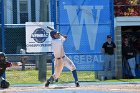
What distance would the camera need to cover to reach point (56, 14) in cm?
2030

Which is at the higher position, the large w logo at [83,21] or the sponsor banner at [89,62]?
the large w logo at [83,21]

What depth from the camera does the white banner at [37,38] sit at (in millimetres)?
20000

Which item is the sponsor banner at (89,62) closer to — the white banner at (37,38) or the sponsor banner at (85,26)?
the sponsor banner at (85,26)

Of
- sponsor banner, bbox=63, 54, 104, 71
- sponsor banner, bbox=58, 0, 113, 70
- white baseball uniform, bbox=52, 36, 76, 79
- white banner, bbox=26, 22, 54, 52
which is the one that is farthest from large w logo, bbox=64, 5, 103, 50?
white baseball uniform, bbox=52, 36, 76, 79

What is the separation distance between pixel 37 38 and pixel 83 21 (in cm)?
200

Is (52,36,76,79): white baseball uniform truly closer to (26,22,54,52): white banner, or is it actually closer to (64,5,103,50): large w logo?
(26,22,54,52): white banner

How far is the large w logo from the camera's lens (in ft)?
66.8

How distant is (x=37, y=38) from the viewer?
66.0ft

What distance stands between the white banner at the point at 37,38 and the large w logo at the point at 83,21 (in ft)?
3.69

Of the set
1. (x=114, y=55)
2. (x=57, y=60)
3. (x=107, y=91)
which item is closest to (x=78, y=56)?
(x=114, y=55)

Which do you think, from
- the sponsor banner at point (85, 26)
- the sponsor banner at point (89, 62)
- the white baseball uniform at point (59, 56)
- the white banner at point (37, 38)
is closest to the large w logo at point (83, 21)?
the sponsor banner at point (85, 26)

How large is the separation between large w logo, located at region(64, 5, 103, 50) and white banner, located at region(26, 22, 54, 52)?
3.69 ft

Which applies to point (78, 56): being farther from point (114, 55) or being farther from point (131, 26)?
point (131, 26)

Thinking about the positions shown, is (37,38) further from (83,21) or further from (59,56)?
(59,56)
